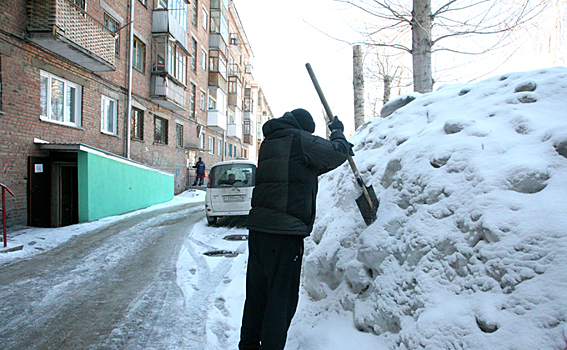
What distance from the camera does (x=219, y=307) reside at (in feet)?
11.2

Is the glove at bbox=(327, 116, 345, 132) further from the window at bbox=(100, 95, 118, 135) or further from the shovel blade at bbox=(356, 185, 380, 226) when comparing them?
the window at bbox=(100, 95, 118, 135)

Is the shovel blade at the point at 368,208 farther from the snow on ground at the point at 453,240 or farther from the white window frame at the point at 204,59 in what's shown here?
the white window frame at the point at 204,59

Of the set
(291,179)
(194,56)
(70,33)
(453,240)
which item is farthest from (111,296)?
(194,56)

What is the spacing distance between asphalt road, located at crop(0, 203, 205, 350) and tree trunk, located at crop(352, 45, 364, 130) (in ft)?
19.2

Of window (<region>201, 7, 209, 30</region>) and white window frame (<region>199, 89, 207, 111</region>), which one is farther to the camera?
white window frame (<region>199, 89, 207, 111</region>)

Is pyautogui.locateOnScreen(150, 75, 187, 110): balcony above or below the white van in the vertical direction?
above

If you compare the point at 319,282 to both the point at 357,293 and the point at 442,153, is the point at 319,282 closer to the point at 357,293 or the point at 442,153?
the point at 357,293

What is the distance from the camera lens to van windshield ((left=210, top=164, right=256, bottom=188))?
8047mm

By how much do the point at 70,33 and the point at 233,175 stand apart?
6334 mm

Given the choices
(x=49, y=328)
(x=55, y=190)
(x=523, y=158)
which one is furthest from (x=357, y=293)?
(x=55, y=190)

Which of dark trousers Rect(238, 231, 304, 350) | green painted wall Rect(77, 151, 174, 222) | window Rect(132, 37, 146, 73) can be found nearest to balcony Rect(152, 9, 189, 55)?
window Rect(132, 37, 146, 73)

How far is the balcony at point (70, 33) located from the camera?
823 centimetres

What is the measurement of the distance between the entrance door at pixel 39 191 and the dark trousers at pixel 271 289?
8913 millimetres

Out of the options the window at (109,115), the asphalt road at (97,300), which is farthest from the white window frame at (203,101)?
the asphalt road at (97,300)
